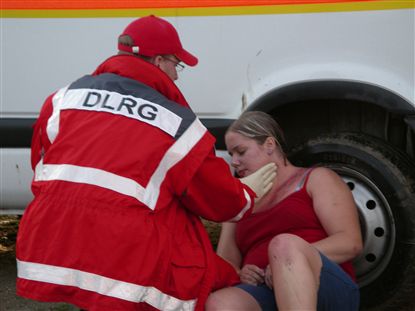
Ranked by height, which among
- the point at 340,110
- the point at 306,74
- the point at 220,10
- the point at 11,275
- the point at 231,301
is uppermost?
the point at 220,10

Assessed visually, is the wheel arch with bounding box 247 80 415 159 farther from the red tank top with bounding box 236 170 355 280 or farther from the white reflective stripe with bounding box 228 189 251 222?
the white reflective stripe with bounding box 228 189 251 222

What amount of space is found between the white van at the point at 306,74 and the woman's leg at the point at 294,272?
0.97 meters

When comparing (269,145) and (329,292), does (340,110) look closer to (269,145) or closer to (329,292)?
(269,145)

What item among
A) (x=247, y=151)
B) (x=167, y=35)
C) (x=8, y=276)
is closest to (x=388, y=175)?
(x=247, y=151)

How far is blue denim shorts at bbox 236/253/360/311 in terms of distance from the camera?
2.23 m

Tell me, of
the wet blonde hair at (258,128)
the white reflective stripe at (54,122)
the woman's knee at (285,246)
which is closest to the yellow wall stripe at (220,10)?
the wet blonde hair at (258,128)

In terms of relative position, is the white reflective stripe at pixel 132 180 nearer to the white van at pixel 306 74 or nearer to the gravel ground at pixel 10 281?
the white van at pixel 306 74

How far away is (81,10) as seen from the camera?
327 centimetres

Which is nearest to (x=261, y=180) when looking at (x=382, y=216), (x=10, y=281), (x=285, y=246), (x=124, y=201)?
(x=285, y=246)

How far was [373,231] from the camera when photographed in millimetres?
3059

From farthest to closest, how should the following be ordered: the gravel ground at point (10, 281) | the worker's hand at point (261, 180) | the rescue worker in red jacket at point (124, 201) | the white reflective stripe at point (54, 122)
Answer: the gravel ground at point (10, 281), the worker's hand at point (261, 180), the white reflective stripe at point (54, 122), the rescue worker in red jacket at point (124, 201)

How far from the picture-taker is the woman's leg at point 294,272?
6.81 feet

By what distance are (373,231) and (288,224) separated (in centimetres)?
67

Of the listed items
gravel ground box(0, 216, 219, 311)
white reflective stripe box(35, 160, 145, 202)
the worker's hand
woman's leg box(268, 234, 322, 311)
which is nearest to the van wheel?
the worker's hand
